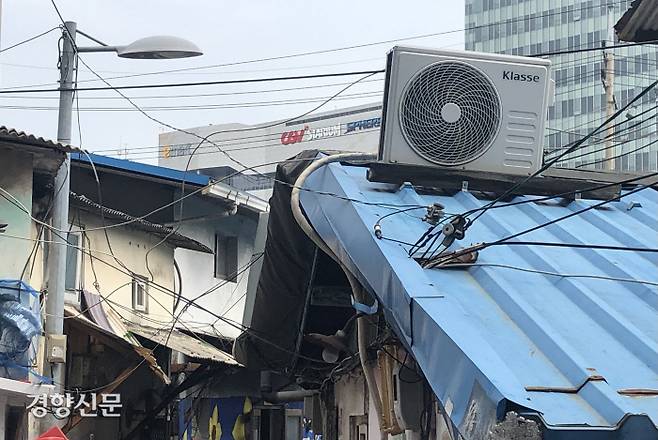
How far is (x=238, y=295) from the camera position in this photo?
29859 millimetres

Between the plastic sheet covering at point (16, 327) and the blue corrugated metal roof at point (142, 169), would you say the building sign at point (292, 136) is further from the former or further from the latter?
the plastic sheet covering at point (16, 327)

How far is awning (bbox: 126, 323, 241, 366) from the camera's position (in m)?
18.6

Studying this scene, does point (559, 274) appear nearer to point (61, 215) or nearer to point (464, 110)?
point (464, 110)

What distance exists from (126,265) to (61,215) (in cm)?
810

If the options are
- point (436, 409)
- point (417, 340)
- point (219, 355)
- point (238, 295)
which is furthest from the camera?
point (238, 295)

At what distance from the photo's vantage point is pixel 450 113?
9086mm

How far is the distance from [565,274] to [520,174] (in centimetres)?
190

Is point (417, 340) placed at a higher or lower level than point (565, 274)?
lower

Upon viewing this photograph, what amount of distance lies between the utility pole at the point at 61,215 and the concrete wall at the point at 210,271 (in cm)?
1058

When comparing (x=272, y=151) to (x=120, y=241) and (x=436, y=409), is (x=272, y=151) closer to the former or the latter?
(x=120, y=241)

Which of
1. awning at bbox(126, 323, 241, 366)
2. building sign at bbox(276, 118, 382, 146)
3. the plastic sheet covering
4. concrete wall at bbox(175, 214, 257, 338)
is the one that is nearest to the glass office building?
building sign at bbox(276, 118, 382, 146)

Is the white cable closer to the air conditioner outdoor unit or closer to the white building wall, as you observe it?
the air conditioner outdoor unit

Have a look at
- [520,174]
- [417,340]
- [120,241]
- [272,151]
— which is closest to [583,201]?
[520,174]

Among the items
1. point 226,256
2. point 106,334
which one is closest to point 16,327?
point 106,334
